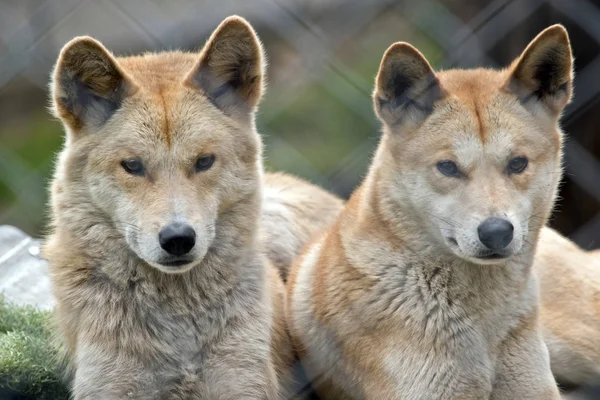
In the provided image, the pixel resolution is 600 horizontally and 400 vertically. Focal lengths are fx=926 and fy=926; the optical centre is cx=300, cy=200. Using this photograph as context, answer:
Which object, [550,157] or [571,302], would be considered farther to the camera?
[571,302]

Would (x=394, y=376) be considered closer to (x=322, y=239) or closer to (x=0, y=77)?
(x=322, y=239)

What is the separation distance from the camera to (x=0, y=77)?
3.57 m

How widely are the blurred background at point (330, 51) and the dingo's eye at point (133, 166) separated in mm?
1860

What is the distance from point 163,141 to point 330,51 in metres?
2.03

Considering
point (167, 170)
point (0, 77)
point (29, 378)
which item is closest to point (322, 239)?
point (167, 170)

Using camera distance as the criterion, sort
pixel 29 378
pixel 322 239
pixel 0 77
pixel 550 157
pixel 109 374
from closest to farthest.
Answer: pixel 0 77, pixel 109 374, pixel 550 157, pixel 29 378, pixel 322 239

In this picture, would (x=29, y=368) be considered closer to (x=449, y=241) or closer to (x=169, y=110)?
(x=169, y=110)

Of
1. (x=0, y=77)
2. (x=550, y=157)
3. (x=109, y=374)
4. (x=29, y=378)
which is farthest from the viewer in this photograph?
(x=29, y=378)

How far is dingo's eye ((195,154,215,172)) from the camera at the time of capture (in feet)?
13.0

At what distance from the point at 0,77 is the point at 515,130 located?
2.12m

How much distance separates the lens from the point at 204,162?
397 centimetres

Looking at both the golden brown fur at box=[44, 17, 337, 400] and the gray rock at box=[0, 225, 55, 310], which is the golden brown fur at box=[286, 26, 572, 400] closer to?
the golden brown fur at box=[44, 17, 337, 400]

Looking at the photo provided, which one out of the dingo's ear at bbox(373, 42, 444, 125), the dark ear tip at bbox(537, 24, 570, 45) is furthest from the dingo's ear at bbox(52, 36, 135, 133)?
the dark ear tip at bbox(537, 24, 570, 45)

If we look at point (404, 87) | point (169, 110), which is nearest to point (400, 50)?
point (404, 87)
